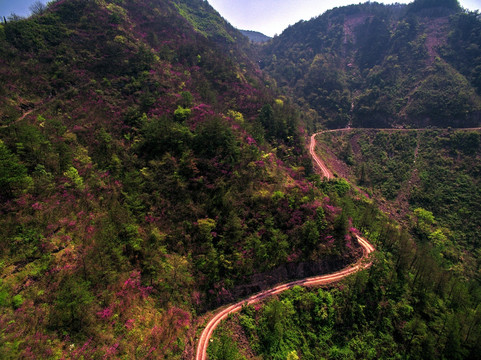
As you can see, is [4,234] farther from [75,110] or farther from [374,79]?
[374,79]

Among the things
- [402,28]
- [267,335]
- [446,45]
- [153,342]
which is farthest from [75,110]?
[402,28]

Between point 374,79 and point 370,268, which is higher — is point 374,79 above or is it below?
above

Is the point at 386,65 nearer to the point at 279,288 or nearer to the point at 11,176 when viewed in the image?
the point at 279,288

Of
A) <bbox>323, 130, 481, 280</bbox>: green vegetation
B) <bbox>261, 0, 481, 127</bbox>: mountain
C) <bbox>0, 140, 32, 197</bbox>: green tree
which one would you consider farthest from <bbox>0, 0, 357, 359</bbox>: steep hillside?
<bbox>261, 0, 481, 127</bbox>: mountain

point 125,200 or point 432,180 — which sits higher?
point 125,200

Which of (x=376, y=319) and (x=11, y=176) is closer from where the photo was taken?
(x=11, y=176)

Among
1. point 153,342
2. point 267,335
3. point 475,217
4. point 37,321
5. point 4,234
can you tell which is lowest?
point 475,217

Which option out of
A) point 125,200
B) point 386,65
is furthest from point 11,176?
point 386,65

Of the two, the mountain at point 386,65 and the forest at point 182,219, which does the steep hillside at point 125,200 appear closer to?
the forest at point 182,219

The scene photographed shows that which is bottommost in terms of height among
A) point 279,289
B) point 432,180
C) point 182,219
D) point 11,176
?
point 432,180
